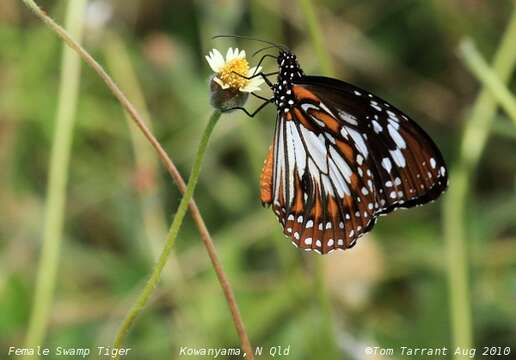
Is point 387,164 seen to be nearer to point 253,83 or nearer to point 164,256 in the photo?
point 253,83

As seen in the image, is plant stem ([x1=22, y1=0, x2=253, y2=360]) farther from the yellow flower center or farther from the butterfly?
the butterfly

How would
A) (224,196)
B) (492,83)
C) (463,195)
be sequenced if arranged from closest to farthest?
(492,83)
(463,195)
(224,196)

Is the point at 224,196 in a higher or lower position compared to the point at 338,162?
higher

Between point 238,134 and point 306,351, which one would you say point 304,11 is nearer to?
point 306,351

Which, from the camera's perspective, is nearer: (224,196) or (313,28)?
(313,28)

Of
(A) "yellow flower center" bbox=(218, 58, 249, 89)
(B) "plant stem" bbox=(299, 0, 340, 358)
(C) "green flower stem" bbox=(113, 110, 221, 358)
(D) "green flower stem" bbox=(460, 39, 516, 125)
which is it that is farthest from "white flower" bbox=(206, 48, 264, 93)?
(D) "green flower stem" bbox=(460, 39, 516, 125)

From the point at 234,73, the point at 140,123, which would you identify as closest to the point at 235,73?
the point at 234,73
